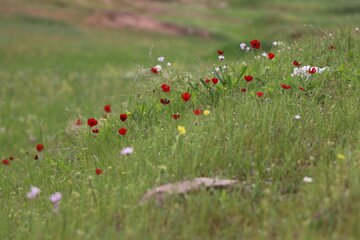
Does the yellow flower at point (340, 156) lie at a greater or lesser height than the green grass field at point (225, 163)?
greater

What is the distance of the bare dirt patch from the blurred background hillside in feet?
0.23

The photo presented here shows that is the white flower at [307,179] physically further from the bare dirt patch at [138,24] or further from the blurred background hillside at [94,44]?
the bare dirt patch at [138,24]

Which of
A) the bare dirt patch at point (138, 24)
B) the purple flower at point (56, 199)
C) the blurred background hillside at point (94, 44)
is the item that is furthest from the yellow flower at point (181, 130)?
the bare dirt patch at point (138, 24)

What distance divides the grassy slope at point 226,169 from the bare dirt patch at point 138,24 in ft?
101

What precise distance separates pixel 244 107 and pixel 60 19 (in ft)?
101

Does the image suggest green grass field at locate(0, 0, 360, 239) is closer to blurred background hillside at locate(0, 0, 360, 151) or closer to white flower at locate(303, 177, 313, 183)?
white flower at locate(303, 177, 313, 183)

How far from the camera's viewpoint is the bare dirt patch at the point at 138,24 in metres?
36.0

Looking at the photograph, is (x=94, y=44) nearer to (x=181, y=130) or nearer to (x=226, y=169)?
(x=181, y=130)

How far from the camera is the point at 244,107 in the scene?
4703 mm

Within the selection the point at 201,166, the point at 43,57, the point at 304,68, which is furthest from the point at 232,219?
the point at 43,57

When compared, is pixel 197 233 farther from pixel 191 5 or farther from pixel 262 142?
pixel 191 5

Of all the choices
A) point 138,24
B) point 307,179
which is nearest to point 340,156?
point 307,179

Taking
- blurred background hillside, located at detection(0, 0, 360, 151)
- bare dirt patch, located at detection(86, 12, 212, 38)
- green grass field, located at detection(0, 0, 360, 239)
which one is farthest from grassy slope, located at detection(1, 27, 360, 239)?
bare dirt patch, located at detection(86, 12, 212, 38)

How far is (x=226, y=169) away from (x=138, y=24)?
3425 centimetres
